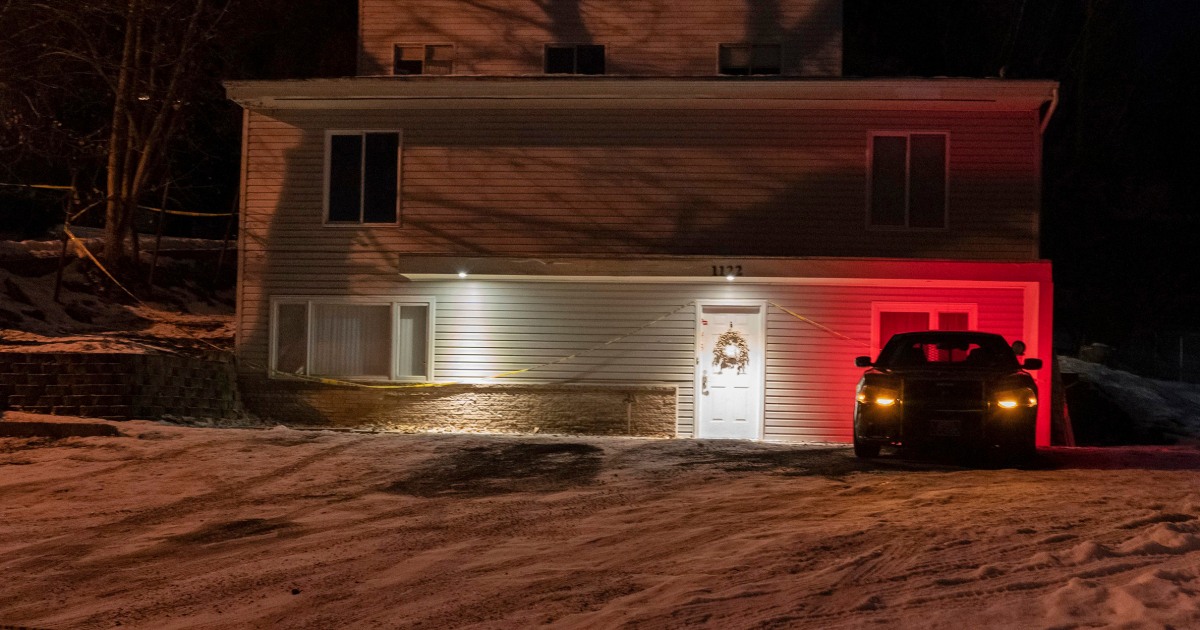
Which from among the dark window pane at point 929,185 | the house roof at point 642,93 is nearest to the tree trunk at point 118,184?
the house roof at point 642,93

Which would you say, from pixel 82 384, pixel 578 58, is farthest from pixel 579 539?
pixel 578 58

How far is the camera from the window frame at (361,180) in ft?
60.6

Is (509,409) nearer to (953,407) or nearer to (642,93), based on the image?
(642,93)

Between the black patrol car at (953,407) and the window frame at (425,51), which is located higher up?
the window frame at (425,51)

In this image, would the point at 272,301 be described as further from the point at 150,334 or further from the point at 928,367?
the point at 928,367

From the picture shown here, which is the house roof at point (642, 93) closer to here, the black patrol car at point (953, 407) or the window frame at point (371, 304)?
the window frame at point (371, 304)

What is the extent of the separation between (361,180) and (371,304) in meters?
1.98

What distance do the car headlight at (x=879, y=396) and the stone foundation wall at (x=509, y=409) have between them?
5277mm

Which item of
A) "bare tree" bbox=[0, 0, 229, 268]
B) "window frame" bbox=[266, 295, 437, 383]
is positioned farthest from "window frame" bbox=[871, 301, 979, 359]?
"bare tree" bbox=[0, 0, 229, 268]

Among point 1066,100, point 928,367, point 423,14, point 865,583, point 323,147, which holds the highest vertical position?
point 1066,100

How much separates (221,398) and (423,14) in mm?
8094

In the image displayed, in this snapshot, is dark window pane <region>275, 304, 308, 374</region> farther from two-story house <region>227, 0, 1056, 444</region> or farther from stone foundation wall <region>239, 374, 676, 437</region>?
stone foundation wall <region>239, 374, 676, 437</region>

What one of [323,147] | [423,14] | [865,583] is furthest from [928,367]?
[423,14]

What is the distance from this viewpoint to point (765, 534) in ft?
28.8
